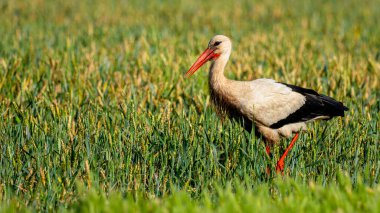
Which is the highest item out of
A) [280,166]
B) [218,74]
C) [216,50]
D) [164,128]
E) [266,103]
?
[216,50]

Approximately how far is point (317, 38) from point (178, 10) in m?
6.11

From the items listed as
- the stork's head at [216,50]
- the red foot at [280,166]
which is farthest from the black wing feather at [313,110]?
the stork's head at [216,50]

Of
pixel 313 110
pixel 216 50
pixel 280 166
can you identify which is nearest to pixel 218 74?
pixel 216 50

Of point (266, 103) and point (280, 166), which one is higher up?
point (266, 103)

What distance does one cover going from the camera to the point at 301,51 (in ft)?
36.3

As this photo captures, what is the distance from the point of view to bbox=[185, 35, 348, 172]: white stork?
6.20 m

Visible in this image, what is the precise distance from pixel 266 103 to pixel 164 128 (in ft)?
3.54

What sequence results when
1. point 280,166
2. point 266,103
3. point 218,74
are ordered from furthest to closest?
point 218,74
point 266,103
point 280,166

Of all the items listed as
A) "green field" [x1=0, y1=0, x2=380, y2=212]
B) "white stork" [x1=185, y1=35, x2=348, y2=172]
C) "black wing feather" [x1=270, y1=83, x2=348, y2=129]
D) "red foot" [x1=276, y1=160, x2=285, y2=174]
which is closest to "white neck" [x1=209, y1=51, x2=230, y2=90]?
"white stork" [x1=185, y1=35, x2=348, y2=172]

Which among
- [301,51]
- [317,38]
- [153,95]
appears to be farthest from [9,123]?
[317,38]

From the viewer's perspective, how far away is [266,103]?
246 inches

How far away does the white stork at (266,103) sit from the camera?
620cm

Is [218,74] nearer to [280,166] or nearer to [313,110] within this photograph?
[313,110]

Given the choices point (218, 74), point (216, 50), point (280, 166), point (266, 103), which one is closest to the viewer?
point (280, 166)
